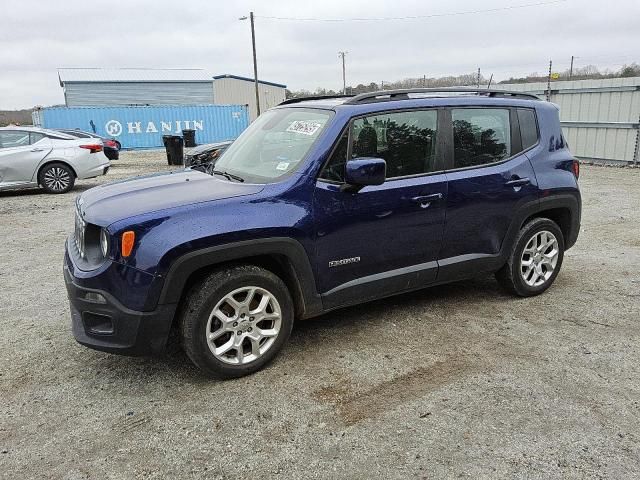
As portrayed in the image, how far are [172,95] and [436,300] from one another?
45659 millimetres

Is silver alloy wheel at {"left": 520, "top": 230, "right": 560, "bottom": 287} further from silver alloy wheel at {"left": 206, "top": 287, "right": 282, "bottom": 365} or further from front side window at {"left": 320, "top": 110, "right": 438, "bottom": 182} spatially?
silver alloy wheel at {"left": 206, "top": 287, "right": 282, "bottom": 365}

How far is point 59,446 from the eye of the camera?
2.81 meters

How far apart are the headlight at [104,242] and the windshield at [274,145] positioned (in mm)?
1030

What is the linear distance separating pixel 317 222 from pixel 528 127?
231cm

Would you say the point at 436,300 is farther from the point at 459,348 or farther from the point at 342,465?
the point at 342,465

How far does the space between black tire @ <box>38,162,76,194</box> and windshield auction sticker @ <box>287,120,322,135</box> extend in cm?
952

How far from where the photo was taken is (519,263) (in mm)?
4586

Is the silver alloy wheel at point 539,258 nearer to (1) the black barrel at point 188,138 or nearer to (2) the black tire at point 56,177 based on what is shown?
(2) the black tire at point 56,177

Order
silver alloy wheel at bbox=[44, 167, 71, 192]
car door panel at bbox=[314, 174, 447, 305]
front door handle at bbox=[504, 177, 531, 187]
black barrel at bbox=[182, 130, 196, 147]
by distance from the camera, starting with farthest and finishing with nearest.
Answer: black barrel at bbox=[182, 130, 196, 147] → silver alloy wheel at bbox=[44, 167, 71, 192] → front door handle at bbox=[504, 177, 531, 187] → car door panel at bbox=[314, 174, 447, 305]

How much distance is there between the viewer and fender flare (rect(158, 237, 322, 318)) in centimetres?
308

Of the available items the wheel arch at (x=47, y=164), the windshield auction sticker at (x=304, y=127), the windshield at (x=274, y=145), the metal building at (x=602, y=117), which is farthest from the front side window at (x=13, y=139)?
the metal building at (x=602, y=117)

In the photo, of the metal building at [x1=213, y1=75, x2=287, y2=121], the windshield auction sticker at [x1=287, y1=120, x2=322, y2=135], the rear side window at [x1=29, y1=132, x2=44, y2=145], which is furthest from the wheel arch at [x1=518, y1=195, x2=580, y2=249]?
the metal building at [x1=213, y1=75, x2=287, y2=121]

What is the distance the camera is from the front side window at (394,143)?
3.67m

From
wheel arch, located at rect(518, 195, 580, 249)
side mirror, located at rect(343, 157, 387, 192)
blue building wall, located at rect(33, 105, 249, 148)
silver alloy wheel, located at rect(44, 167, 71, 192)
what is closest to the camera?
side mirror, located at rect(343, 157, 387, 192)
